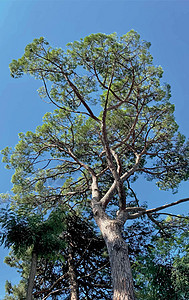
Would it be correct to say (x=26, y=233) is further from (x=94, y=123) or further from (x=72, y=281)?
(x=94, y=123)

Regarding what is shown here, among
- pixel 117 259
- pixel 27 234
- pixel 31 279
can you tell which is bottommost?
pixel 31 279

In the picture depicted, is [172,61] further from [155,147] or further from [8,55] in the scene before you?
→ [8,55]

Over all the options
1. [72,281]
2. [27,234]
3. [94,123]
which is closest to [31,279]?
[27,234]

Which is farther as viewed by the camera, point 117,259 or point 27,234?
point 27,234

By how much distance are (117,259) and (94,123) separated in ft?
17.5

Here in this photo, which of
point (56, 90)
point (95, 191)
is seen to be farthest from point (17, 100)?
point (95, 191)

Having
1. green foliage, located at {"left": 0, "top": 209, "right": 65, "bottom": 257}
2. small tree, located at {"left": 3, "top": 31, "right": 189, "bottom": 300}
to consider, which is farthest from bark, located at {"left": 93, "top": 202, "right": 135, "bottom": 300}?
green foliage, located at {"left": 0, "top": 209, "right": 65, "bottom": 257}

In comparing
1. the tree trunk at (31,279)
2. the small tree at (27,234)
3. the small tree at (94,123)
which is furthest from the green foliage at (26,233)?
the small tree at (94,123)

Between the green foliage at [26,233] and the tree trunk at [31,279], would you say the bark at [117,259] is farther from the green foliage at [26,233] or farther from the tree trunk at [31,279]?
the tree trunk at [31,279]

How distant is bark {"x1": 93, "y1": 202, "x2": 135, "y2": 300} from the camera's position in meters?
3.71

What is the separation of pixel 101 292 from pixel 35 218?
4092 millimetres

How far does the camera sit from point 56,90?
805 centimetres

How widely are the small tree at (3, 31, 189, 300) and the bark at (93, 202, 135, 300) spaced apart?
2.83 feet

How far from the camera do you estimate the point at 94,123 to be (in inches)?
344
